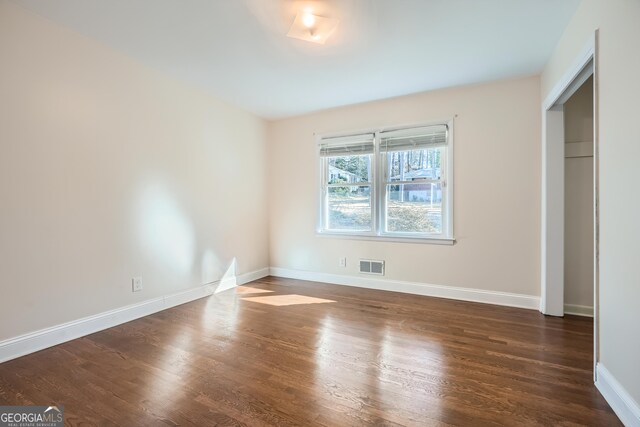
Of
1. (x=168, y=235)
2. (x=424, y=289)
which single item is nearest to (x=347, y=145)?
(x=424, y=289)

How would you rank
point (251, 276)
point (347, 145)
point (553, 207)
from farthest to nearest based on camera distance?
1. point (251, 276)
2. point (347, 145)
3. point (553, 207)

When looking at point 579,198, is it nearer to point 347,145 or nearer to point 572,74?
point 572,74

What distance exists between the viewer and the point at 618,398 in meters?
1.48

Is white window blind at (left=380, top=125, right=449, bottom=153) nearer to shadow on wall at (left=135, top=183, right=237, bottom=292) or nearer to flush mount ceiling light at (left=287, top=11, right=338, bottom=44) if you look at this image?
flush mount ceiling light at (left=287, top=11, right=338, bottom=44)

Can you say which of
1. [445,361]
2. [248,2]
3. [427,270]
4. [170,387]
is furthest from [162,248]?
[427,270]

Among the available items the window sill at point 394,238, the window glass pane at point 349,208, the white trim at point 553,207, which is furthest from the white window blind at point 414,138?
the window sill at point 394,238

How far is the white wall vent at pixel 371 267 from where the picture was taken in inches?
151

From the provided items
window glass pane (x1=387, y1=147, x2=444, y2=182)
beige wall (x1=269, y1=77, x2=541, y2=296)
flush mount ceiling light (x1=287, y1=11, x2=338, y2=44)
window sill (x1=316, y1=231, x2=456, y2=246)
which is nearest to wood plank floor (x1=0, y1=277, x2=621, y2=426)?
beige wall (x1=269, y1=77, x2=541, y2=296)

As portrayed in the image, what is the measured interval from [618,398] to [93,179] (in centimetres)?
385

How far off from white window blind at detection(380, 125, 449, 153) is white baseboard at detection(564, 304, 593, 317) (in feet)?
7.05

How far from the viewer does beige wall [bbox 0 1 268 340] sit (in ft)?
6.71

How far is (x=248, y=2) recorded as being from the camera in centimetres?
194

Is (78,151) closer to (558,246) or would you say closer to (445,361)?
(445,361)

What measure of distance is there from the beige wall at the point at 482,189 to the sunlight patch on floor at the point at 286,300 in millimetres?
817
